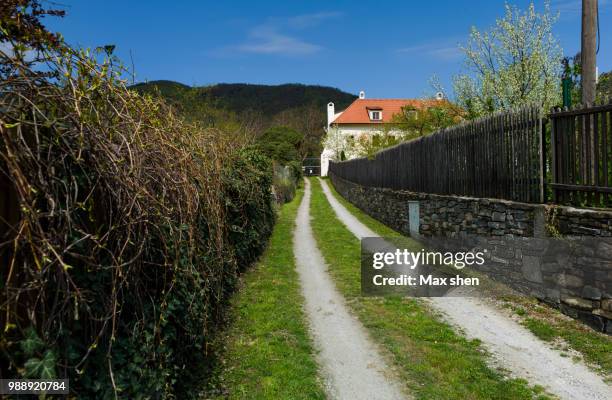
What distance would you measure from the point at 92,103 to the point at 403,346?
13.6ft

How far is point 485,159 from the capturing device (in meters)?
8.39

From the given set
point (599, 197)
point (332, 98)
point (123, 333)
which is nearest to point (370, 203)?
point (599, 197)

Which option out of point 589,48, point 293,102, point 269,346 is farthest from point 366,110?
point 269,346

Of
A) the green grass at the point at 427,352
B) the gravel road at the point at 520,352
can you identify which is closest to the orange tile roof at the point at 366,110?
the green grass at the point at 427,352

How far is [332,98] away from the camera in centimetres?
9925

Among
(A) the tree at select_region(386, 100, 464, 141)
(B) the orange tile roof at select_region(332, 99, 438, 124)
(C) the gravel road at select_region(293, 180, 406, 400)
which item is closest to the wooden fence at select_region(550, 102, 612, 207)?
(C) the gravel road at select_region(293, 180, 406, 400)

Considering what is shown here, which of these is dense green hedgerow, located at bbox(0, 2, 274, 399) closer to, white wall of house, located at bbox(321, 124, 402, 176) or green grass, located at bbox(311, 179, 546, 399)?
green grass, located at bbox(311, 179, 546, 399)

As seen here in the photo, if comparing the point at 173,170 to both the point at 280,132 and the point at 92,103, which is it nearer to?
the point at 92,103

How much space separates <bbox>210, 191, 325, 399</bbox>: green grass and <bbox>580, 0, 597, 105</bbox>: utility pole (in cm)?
576

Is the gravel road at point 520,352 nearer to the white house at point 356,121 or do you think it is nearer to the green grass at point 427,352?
the green grass at point 427,352

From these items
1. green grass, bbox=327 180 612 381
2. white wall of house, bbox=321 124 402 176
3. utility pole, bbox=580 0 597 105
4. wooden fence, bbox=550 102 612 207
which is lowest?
green grass, bbox=327 180 612 381

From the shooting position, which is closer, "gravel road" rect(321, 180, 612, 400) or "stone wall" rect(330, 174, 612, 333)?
"gravel road" rect(321, 180, 612, 400)

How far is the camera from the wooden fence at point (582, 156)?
17.9 feet

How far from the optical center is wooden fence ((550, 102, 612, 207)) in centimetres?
545
